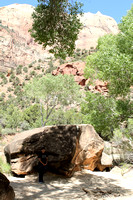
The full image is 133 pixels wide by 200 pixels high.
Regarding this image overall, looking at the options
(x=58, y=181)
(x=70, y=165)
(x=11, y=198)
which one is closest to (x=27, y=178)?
(x=58, y=181)

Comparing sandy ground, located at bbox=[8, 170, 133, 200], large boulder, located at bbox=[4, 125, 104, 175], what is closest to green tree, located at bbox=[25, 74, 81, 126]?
large boulder, located at bbox=[4, 125, 104, 175]

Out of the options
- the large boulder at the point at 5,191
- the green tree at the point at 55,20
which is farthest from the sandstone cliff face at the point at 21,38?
the large boulder at the point at 5,191

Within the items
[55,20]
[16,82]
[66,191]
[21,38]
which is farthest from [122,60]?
[21,38]

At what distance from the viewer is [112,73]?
7809 mm

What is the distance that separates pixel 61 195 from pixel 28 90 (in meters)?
19.6

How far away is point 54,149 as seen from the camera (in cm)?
809

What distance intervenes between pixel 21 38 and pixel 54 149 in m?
96.9

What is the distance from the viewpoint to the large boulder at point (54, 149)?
314 inches

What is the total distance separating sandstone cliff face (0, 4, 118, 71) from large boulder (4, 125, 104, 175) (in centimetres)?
6637

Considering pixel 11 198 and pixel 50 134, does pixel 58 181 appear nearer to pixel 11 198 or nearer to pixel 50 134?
pixel 50 134

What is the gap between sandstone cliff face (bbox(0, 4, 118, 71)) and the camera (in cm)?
8088

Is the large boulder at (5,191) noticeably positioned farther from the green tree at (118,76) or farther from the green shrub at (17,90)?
the green shrub at (17,90)

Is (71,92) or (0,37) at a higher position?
(0,37)

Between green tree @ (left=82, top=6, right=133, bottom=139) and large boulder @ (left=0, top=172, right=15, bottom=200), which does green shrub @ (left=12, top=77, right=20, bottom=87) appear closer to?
green tree @ (left=82, top=6, right=133, bottom=139)
